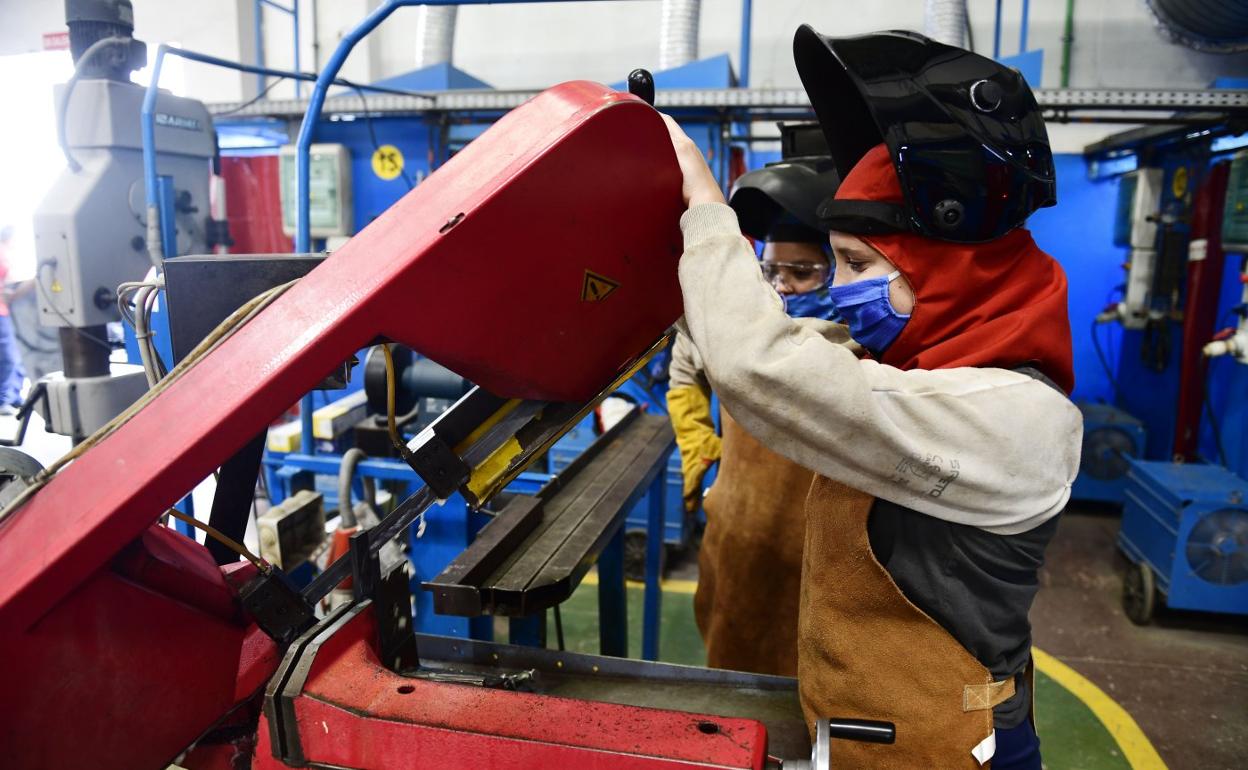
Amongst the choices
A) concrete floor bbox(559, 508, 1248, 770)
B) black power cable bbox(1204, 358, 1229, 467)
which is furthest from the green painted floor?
black power cable bbox(1204, 358, 1229, 467)

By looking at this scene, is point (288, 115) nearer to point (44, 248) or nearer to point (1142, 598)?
point (44, 248)

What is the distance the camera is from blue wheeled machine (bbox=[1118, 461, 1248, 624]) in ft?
9.89

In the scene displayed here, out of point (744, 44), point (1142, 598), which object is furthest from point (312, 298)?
point (1142, 598)

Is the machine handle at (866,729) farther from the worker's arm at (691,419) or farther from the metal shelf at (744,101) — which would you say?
the metal shelf at (744,101)

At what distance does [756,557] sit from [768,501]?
5.4 inches

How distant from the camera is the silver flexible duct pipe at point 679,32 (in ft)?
12.8

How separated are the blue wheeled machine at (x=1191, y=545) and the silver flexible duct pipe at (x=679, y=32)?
295 centimetres

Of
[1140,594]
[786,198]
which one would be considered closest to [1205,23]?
[1140,594]

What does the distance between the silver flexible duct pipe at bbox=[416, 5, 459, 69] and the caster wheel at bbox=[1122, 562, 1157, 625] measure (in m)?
4.39

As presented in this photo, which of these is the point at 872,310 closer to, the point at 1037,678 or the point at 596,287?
the point at 596,287

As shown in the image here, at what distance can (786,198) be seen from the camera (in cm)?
169

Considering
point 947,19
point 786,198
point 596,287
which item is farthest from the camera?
point 947,19

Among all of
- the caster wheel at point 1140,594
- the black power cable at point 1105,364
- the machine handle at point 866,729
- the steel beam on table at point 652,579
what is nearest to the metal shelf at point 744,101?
the steel beam on table at point 652,579

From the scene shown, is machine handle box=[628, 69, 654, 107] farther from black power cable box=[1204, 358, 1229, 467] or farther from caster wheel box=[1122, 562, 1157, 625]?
black power cable box=[1204, 358, 1229, 467]
